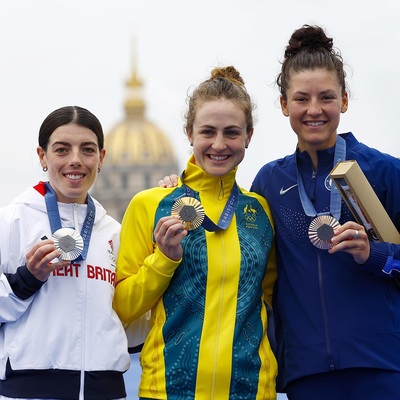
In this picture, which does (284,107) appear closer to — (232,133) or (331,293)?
(232,133)

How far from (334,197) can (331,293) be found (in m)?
0.33

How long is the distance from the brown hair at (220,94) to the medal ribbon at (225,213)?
0.72 ft

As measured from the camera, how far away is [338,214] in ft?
11.8

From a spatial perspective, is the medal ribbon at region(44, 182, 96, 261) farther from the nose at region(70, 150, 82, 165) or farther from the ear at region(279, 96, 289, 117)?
the ear at region(279, 96, 289, 117)

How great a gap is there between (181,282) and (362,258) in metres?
0.62

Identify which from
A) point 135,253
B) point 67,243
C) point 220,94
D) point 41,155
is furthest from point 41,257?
Result: point 220,94

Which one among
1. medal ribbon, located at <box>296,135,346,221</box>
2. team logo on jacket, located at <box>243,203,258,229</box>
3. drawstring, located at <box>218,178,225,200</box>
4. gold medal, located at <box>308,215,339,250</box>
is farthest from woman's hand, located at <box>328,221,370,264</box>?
drawstring, located at <box>218,178,225,200</box>

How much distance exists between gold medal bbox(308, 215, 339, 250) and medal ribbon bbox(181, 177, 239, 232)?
0.33 meters

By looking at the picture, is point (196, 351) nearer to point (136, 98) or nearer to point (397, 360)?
point (397, 360)

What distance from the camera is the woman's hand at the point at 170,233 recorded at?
11.2ft

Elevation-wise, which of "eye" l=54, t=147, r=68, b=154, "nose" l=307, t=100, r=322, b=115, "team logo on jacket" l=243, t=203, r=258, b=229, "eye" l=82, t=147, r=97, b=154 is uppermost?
"nose" l=307, t=100, r=322, b=115

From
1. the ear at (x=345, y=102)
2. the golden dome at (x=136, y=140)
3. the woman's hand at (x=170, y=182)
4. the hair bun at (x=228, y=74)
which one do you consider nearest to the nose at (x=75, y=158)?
the woman's hand at (x=170, y=182)

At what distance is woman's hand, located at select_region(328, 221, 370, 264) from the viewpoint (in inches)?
133

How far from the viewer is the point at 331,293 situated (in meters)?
3.57
